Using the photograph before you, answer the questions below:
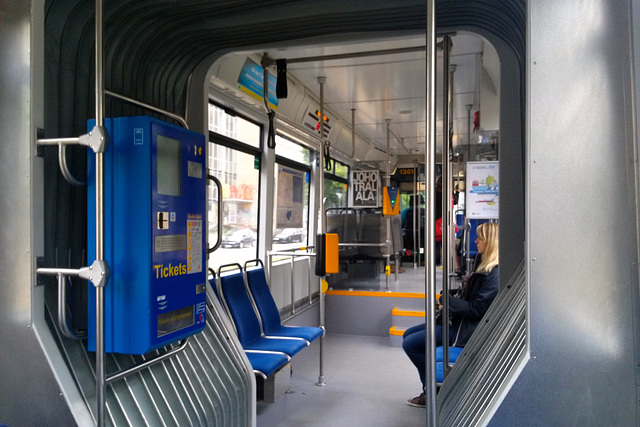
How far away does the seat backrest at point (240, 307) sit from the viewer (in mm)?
4535

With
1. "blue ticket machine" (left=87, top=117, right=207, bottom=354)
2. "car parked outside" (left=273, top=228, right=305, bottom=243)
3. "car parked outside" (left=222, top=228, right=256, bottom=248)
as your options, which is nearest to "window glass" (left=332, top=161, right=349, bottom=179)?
"car parked outside" (left=273, top=228, right=305, bottom=243)

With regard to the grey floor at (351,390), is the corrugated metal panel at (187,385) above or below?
above

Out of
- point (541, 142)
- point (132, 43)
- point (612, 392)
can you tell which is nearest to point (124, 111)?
point (132, 43)

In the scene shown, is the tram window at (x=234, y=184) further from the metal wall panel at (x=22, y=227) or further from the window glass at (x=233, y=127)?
the metal wall panel at (x=22, y=227)

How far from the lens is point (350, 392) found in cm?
512

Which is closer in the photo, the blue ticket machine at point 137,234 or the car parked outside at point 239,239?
the blue ticket machine at point 137,234

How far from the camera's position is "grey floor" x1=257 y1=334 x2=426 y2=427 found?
14.5 feet

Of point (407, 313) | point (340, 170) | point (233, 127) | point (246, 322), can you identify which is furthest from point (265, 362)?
point (340, 170)

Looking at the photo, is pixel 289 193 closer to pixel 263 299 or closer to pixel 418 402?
pixel 263 299

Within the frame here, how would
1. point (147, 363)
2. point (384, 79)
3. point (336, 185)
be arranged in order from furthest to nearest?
point (336, 185) < point (384, 79) < point (147, 363)

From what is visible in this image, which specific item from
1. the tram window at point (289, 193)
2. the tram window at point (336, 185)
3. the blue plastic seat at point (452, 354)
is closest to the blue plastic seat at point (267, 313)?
the blue plastic seat at point (452, 354)

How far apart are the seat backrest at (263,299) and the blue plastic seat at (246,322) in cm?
13

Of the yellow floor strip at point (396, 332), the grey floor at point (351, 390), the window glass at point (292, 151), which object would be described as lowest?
the grey floor at point (351, 390)

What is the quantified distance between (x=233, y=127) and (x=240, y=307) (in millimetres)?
1939
